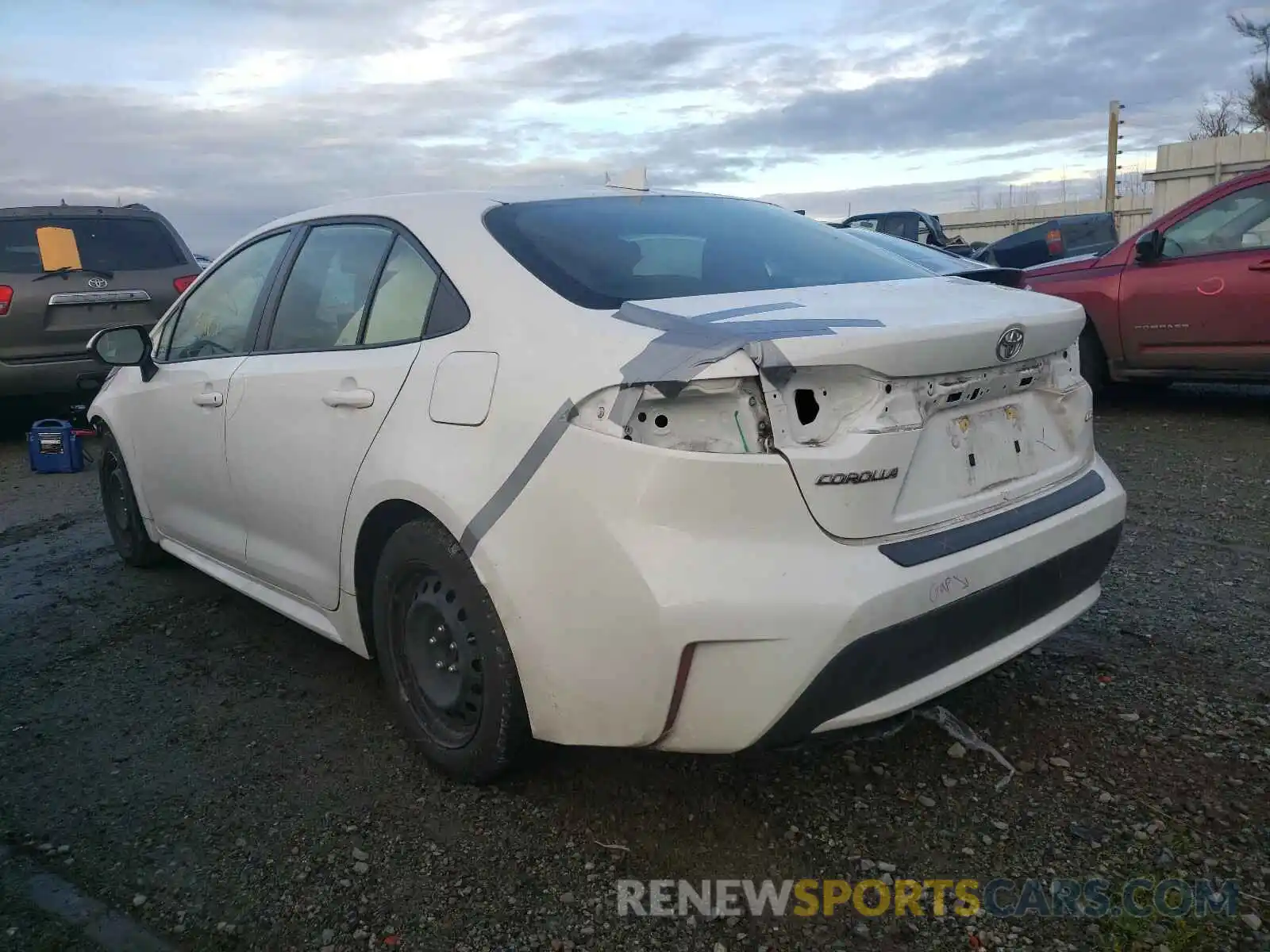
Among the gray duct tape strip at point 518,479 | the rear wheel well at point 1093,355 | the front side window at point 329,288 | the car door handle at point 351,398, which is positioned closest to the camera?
the gray duct tape strip at point 518,479

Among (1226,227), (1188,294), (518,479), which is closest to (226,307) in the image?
(518,479)

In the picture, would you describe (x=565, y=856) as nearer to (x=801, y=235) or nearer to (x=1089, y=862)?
(x=1089, y=862)

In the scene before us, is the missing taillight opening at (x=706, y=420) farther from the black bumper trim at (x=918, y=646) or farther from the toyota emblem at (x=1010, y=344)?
the toyota emblem at (x=1010, y=344)

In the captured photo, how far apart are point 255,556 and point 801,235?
204cm

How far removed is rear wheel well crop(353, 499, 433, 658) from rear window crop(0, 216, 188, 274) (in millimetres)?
6268

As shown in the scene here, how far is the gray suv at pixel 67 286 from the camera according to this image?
7633 millimetres

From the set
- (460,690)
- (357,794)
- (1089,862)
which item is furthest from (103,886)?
(1089,862)

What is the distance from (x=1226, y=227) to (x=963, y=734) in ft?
17.3

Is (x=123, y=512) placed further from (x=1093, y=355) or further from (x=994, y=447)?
(x=1093, y=355)

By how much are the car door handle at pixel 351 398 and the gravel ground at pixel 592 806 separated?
3.18 ft

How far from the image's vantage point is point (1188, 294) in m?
6.75

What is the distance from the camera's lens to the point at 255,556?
3.49 metres

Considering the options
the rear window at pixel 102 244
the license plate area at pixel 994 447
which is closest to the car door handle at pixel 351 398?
the license plate area at pixel 994 447

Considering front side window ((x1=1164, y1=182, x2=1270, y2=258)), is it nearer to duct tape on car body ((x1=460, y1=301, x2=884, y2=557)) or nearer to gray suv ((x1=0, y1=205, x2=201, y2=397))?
duct tape on car body ((x1=460, y1=301, x2=884, y2=557))
